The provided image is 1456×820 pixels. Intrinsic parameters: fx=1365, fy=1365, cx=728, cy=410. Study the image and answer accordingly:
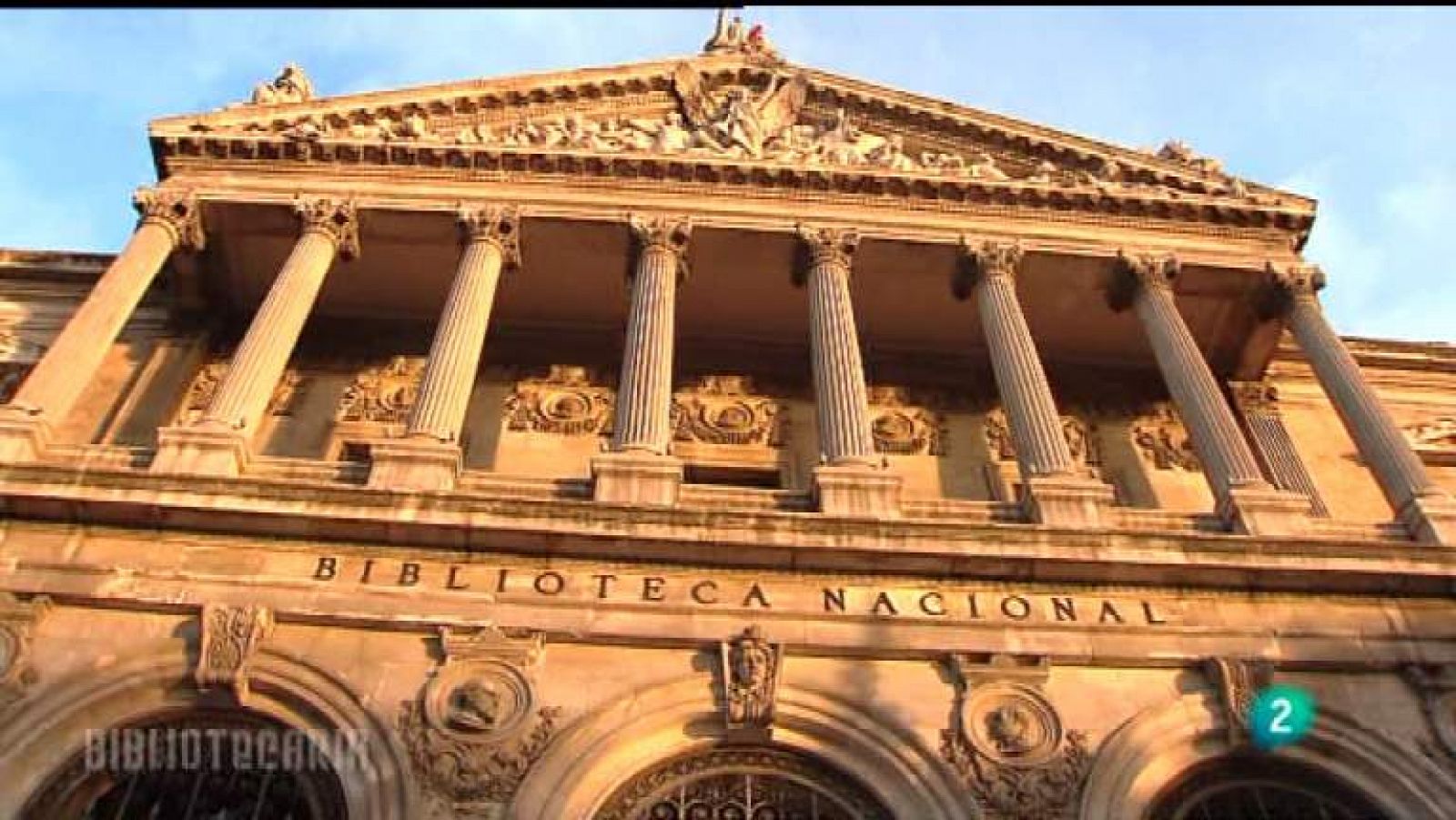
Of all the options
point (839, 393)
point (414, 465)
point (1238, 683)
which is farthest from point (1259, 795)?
point (414, 465)

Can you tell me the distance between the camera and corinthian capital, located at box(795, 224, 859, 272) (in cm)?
1933

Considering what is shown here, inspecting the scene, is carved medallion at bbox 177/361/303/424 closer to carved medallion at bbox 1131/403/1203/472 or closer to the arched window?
carved medallion at bbox 1131/403/1203/472

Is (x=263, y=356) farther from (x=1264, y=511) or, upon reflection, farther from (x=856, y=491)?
(x=1264, y=511)

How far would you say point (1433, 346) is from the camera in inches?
928

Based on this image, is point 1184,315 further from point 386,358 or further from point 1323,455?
point 386,358

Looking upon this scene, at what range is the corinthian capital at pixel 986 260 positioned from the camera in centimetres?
1952

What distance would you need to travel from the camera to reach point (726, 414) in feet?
68.5

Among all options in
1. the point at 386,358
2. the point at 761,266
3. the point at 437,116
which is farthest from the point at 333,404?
the point at 761,266

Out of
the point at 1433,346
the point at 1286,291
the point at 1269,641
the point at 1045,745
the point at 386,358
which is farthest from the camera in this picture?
the point at 1433,346

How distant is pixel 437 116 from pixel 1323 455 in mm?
14467

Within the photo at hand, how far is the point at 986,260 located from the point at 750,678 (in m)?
8.82

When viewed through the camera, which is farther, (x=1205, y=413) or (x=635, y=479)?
(x=1205, y=413)

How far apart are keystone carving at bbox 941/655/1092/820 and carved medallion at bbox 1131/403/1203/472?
8.21 metres

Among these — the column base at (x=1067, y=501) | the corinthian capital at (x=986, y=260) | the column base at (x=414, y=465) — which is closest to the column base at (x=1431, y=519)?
the column base at (x=1067, y=501)
